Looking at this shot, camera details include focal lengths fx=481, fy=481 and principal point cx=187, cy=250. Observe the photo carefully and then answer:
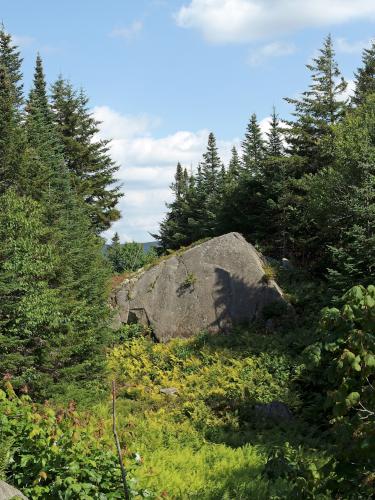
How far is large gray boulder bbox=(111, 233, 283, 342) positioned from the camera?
25625mm

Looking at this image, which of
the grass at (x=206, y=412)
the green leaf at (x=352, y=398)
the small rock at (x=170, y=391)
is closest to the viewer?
the green leaf at (x=352, y=398)

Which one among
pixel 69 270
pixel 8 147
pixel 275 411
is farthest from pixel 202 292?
pixel 8 147

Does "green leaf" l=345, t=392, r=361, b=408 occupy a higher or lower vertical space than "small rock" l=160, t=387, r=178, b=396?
higher

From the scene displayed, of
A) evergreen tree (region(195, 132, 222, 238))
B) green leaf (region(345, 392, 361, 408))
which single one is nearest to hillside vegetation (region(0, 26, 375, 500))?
green leaf (region(345, 392, 361, 408))

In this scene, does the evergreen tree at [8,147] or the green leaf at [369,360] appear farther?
the evergreen tree at [8,147]

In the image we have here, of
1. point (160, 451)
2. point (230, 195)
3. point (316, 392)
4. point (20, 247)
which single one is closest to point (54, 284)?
point (20, 247)

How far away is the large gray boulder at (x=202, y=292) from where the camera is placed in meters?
25.6

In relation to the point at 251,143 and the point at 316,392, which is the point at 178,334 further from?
the point at 251,143

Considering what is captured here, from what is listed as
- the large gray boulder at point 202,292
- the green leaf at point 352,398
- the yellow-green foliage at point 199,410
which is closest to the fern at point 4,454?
the yellow-green foliage at point 199,410

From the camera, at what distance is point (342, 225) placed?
2452 cm

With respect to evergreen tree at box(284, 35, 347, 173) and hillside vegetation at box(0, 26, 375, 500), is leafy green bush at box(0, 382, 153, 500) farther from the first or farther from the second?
evergreen tree at box(284, 35, 347, 173)

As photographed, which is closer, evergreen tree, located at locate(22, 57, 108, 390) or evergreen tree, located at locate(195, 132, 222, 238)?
evergreen tree, located at locate(22, 57, 108, 390)

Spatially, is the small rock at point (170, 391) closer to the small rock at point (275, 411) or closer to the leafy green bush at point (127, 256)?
the small rock at point (275, 411)

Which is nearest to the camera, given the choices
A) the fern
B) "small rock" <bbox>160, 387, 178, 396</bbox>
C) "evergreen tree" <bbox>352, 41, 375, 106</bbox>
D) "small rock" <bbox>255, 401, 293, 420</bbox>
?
the fern
